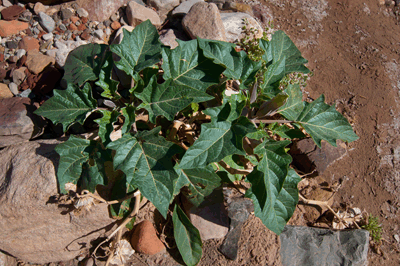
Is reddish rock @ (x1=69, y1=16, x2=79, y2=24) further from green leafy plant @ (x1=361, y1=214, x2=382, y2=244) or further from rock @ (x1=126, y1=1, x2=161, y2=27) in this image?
green leafy plant @ (x1=361, y1=214, x2=382, y2=244)

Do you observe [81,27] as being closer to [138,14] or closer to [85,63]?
[138,14]

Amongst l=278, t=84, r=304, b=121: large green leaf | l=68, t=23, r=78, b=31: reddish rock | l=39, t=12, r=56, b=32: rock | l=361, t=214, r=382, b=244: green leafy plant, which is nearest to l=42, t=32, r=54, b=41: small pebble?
l=39, t=12, r=56, b=32: rock

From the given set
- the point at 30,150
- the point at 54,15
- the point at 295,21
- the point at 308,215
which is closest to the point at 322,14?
the point at 295,21

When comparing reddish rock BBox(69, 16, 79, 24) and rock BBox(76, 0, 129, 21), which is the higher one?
rock BBox(76, 0, 129, 21)

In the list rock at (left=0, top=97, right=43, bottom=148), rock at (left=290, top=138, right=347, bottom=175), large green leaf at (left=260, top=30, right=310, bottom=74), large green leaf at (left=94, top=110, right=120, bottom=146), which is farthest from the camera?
rock at (left=290, top=138, right=347, bottom=175)

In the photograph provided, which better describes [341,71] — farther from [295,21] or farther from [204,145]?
[204,145]

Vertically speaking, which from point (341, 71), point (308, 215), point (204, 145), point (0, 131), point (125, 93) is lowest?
point (308, 215)

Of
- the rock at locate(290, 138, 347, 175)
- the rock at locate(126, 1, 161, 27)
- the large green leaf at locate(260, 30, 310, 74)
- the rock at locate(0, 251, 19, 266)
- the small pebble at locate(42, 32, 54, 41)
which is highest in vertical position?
the large green leaf at locate(260, 30, 310, 74)
